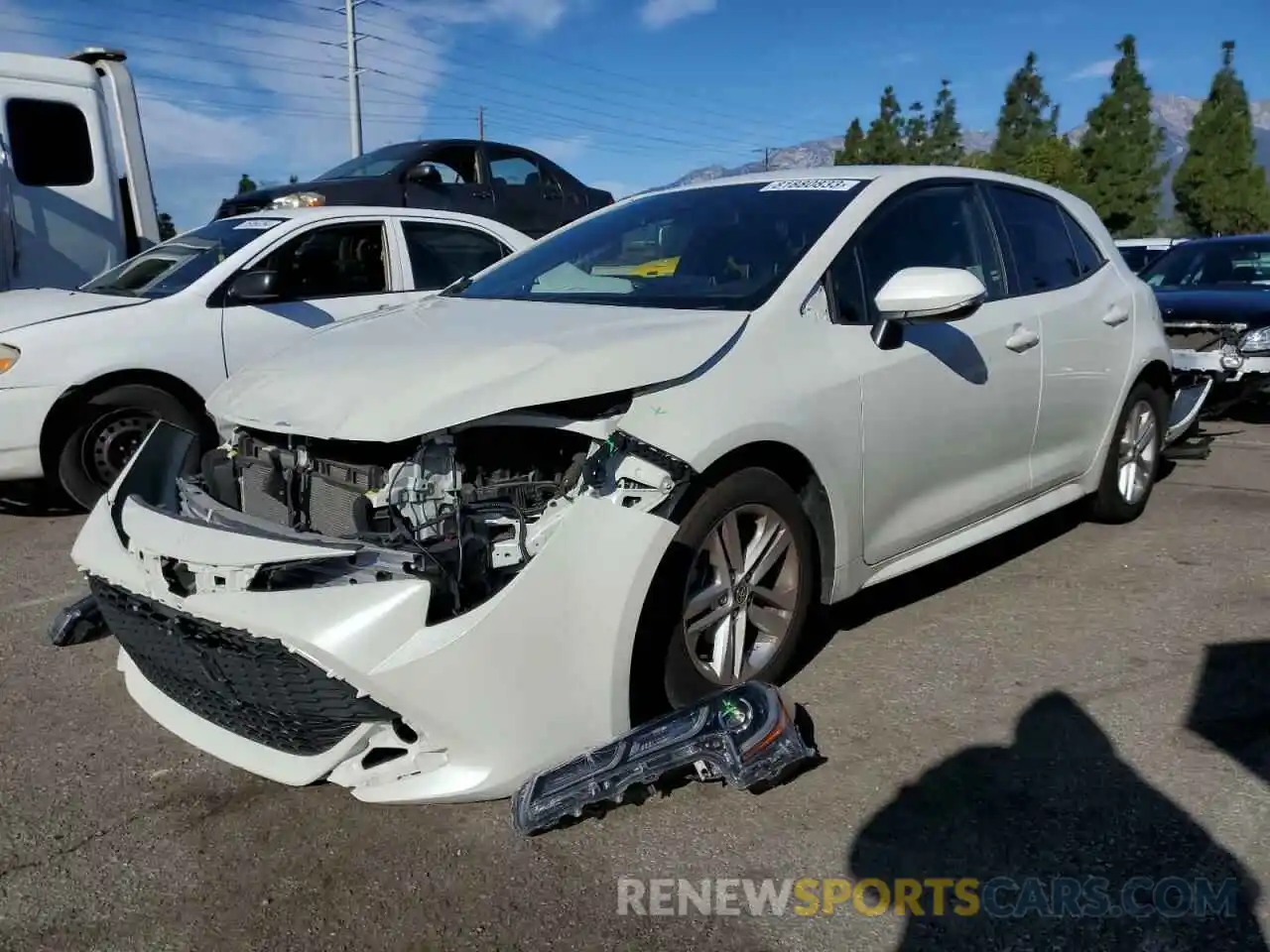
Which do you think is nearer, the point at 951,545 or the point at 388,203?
the point at 951,545

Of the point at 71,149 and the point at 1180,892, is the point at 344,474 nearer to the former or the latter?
the point at 1180,892

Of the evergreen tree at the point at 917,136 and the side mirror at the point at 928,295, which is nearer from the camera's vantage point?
the side mirror at the point at 928,295

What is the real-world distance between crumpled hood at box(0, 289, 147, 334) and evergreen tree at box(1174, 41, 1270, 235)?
137 ft

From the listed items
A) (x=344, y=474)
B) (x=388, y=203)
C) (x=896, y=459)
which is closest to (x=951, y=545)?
(x=896, y=459)

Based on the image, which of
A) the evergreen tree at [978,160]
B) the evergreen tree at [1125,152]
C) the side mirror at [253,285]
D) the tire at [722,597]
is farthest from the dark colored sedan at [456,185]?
the evergreen tree at [978,160]

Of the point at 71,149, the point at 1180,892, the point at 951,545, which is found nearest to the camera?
the point at 1180,892

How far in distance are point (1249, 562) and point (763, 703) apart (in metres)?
3.17

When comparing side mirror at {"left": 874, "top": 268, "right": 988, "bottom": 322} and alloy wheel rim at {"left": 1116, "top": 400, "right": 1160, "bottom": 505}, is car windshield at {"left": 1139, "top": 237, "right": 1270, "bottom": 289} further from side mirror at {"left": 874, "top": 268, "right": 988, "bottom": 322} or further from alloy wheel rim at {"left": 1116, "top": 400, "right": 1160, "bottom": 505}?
side mirror at {"left": 874, "top": 268, "right": 988, "bottom": 322}

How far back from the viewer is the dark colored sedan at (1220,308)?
6746mm

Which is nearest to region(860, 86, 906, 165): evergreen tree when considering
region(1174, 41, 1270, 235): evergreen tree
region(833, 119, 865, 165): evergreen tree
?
region(833, 119, 865, 165): evergreen tree

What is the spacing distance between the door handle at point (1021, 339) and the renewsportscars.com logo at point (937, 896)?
6.96 feet

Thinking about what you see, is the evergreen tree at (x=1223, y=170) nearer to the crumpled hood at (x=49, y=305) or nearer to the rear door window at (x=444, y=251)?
the rear door window at (x=444, y=251)

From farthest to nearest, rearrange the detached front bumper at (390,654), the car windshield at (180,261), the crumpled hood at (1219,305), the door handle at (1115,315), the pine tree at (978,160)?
1. the pine tree at (978,160)
2. the crumpled hood at (1219,305)
3. the car windshield at (180,261)
4. the door handle at (1115,315)
5. the detached front bumper at (390,654)

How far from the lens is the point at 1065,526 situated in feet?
17.7
